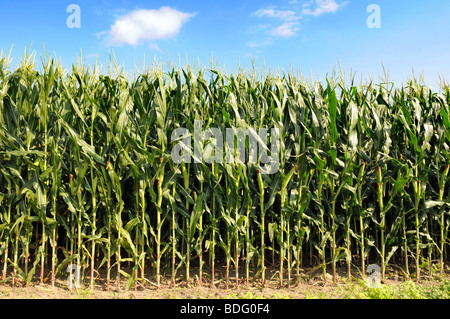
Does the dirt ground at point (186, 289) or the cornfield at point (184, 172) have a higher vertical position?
the cornfield at point (184, 172)

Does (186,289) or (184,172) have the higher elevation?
(184,172)

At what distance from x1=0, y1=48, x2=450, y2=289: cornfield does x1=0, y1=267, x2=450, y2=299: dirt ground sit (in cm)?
9

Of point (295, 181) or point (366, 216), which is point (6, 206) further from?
point (366, 216)

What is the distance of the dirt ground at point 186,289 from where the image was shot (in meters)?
4.22

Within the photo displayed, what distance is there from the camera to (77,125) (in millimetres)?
4422

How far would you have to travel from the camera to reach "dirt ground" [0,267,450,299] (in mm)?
4219

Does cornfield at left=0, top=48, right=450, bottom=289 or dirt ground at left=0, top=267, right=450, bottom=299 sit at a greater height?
cornfield at left=0, top=48, right=450, bottom=289

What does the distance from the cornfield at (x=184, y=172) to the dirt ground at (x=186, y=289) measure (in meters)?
0.09

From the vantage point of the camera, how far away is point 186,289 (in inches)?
172

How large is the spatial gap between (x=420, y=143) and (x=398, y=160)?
16.3 inches

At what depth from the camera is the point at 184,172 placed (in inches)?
166

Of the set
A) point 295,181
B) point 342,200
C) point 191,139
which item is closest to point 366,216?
point 342,200

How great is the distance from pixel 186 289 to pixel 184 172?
141 centimetres

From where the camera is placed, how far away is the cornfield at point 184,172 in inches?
167
